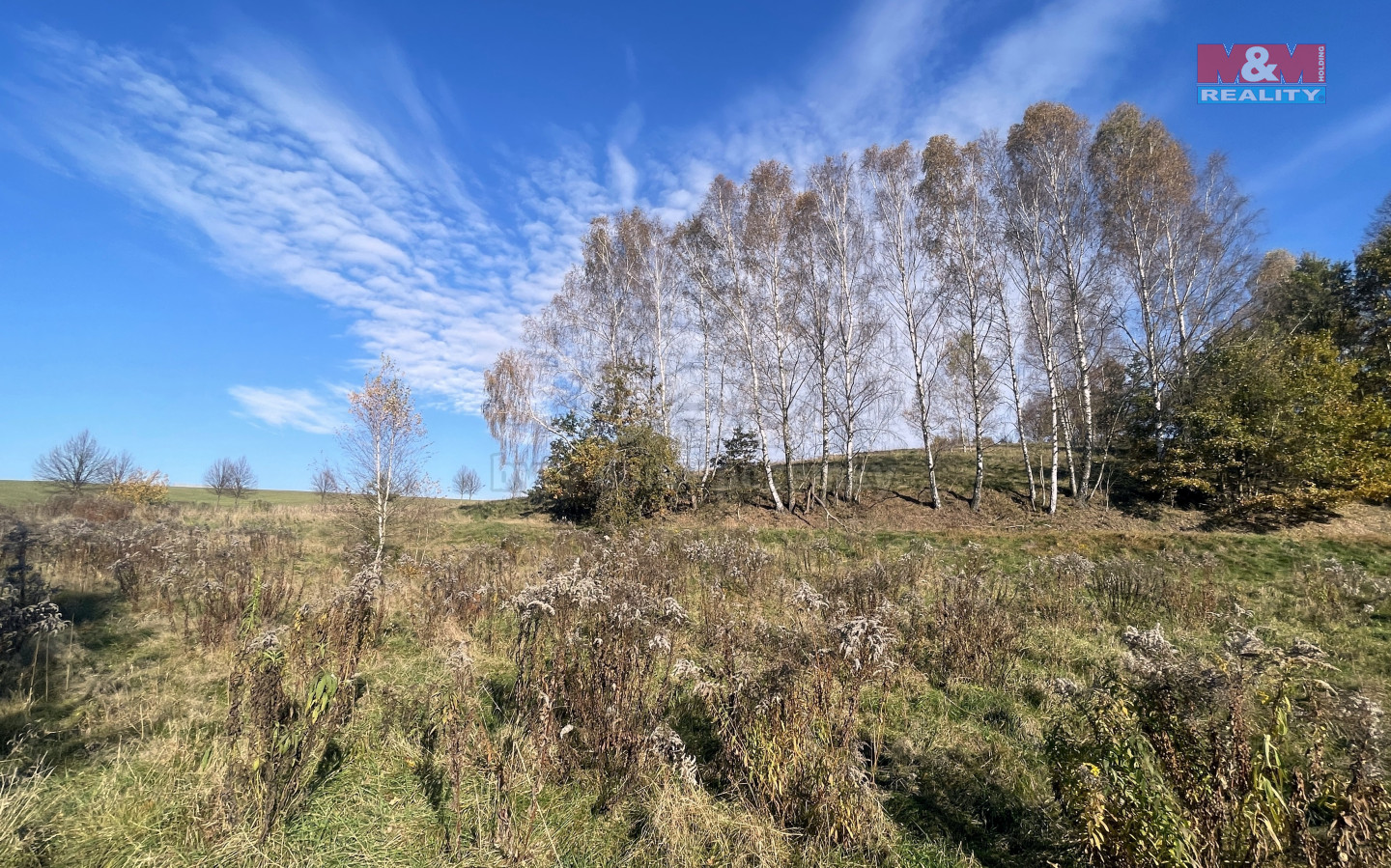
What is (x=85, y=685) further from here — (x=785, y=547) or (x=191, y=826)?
(x=785, y=547)

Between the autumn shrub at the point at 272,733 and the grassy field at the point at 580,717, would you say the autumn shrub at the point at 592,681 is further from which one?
the autumn shrub at the point at 272,733

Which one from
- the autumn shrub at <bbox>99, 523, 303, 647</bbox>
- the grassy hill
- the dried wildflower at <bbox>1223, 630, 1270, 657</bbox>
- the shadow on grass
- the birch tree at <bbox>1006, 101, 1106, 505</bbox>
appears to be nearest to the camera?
the dried wildflower at <bbox>1223, 630, 1270, 657</bbox>

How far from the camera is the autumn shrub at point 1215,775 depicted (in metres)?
1.98

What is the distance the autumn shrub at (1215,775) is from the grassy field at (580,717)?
0.92ft

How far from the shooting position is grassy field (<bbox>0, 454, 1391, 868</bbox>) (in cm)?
277

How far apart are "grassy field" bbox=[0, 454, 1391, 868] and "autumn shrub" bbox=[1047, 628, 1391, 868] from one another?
11.0 inches

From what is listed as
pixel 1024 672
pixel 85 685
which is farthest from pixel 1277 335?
pixel 85 685

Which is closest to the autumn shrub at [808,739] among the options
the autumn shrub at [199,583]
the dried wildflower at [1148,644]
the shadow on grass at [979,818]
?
the shadow on grass at [979,818]

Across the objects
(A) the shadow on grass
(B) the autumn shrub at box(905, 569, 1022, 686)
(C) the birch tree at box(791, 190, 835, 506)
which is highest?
(C) the birch tree at box(791, 190, 835, 506)

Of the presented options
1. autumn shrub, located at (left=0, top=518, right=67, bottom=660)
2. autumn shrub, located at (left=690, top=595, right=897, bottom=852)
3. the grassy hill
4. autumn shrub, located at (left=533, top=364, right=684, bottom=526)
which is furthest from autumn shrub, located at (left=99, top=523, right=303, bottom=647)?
the grassy hill

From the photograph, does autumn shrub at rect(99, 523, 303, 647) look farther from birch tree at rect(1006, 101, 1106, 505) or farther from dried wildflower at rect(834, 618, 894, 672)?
birch tree at rect(1006, 101, 1106, 505)

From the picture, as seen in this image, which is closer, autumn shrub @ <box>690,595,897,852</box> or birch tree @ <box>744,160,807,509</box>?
autumn shrub @ <box>690,595,897,852</box>

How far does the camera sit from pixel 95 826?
2.73 m

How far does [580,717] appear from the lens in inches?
142
